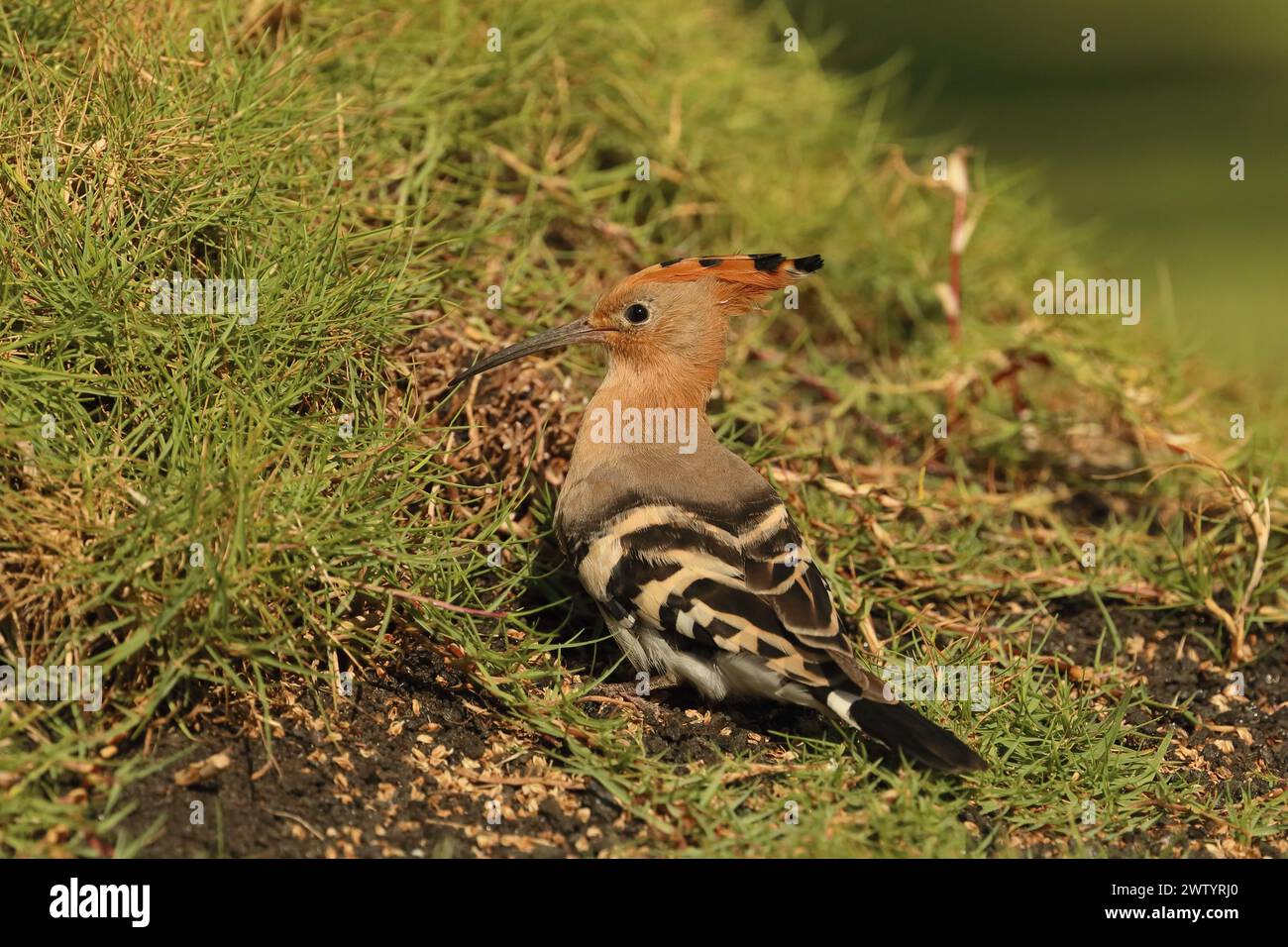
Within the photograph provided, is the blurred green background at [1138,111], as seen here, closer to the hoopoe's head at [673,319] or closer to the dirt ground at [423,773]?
the hoopoe's head at [673,319]

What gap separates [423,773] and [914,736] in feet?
3.39

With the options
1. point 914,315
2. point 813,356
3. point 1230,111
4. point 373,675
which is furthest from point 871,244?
point 1230,111

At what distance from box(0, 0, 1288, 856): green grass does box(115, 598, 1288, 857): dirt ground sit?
67mm

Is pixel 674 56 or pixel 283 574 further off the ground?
pixel 674 56

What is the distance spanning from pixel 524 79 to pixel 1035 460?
2.10m

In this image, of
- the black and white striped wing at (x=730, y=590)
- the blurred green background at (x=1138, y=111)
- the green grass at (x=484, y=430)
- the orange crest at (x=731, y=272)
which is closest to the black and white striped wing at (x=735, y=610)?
the black and white striped wing at (x=730, y=590)

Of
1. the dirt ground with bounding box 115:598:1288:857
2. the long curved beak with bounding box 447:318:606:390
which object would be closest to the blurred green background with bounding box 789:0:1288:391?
the long curved beak with bounding box 447:318:606:390

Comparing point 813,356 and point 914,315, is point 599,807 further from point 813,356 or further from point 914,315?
point 914,315

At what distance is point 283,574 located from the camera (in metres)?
2.76

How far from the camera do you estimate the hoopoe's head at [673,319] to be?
3.55m

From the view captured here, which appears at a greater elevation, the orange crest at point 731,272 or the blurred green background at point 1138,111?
the blurred green background at point 1138,111

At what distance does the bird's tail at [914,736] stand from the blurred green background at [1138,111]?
4958 millimetres
